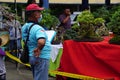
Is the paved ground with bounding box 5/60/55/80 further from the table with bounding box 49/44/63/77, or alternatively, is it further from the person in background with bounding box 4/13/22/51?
the person in background with bounding box 4/13/22/51

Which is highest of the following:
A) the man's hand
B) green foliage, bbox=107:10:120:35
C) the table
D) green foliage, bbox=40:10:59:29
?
green foliage, bbox=107:10:120:35

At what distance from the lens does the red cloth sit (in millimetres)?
7098

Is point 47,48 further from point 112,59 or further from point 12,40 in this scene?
point 12,40

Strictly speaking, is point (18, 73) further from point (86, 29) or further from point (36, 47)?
point (36, 47)

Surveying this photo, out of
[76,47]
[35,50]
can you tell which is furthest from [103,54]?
[35,50]

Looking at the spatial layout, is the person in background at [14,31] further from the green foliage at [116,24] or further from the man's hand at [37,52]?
the man's hand at [37,52]

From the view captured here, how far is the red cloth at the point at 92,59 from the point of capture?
7.10 meters

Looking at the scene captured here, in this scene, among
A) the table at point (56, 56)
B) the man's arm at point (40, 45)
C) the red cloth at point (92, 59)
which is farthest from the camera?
the table at point (56, 56)

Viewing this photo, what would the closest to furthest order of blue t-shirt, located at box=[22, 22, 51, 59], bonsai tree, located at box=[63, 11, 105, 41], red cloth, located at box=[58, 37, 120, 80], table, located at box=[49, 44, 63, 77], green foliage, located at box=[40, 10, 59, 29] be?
blue t-shirt, located at box=[22, 22, 51, 59], red cloth, located at box=[58, 37, 120, 80], bonsai tree, located at box=[63, 11, 105, 41], table, located at box=[49, 44, 63, 77], green foliage, located at box=[40, 10, 59, 29]

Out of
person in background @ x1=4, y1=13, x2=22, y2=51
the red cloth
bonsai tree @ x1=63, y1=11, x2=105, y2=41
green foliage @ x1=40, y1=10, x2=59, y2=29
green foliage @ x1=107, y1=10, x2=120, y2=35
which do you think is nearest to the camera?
the red cloth

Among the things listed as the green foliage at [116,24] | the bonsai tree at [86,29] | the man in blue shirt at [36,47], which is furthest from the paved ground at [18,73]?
the man in blue shirt at [36,47]

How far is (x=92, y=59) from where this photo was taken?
7488mm

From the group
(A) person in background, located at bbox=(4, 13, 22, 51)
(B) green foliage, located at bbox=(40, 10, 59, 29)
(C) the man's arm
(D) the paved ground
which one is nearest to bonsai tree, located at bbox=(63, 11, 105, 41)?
(C) the man's arm

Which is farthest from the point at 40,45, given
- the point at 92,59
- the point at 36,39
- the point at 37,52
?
the point at 92,59
